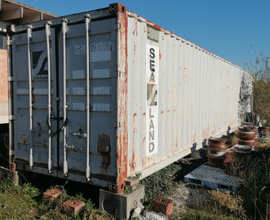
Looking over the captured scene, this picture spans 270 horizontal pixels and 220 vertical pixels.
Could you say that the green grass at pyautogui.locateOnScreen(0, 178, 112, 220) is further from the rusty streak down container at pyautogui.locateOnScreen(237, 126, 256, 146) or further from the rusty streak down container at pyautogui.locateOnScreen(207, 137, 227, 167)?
the rusty streak down container at pyautogui.locateOnScreen(237, 126, 256, 146)

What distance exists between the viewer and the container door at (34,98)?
14.1 ft

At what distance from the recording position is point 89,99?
3938mm

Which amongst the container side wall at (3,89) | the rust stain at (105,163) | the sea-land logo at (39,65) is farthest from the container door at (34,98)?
the container side wall at (3,89)

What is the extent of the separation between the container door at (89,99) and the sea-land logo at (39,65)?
387mm

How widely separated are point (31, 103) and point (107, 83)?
1.76 metres

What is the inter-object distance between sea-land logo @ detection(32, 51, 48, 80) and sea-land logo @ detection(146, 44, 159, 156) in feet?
6.17

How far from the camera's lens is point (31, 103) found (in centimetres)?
456

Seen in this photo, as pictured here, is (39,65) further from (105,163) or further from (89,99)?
(105,163)

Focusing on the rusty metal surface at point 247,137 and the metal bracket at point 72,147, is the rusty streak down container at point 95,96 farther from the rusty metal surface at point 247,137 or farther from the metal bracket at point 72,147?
the rusty metal surface at point 247,137

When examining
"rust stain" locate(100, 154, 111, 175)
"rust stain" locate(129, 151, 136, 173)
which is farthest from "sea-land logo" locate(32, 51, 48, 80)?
A: "rust stain" locate(129, 151, 136, 173)

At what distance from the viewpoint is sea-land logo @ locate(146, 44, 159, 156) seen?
4461mm

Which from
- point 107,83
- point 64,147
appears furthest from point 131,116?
point 64,147

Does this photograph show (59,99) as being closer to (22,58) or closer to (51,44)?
(51,44)

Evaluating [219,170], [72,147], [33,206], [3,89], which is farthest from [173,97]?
[3,89]
